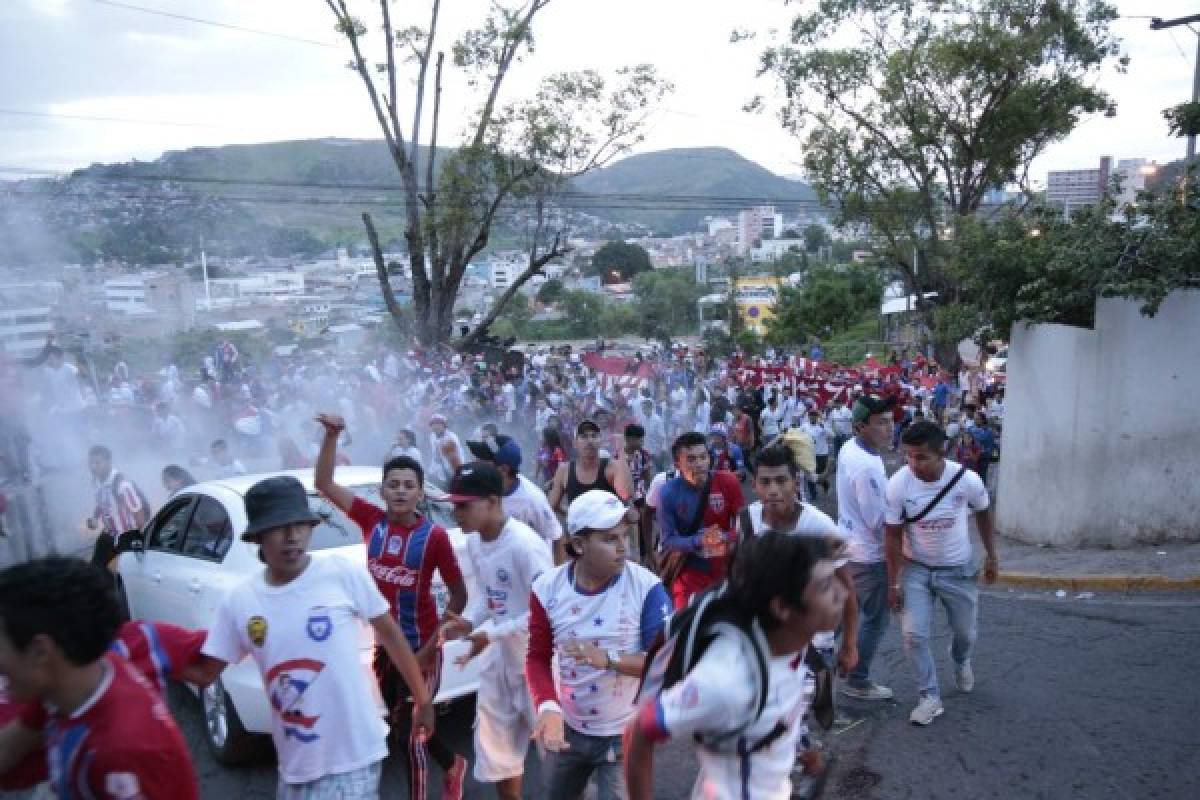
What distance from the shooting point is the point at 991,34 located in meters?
20.7

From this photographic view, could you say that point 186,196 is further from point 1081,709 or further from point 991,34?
point 1081,709

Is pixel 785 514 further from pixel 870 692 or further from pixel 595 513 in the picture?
pixel 870 692

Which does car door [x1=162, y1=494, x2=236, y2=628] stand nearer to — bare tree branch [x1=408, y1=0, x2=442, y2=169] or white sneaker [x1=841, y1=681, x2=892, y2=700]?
white sneaker [x1=841, y1=681, x2=892, y2=700]

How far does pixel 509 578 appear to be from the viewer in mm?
4098

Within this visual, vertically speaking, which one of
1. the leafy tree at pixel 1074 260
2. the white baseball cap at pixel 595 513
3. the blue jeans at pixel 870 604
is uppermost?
the leafy tree at pixel 1074 260

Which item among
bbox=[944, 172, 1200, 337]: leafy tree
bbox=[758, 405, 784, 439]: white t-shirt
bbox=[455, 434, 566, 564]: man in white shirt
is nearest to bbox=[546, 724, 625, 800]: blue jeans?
bbox=[455, 434, 566, 564]: man in white shirt

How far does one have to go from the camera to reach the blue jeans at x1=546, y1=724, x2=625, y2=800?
3297 millimetres

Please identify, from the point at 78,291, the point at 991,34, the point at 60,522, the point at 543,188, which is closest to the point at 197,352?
the point at 78,291

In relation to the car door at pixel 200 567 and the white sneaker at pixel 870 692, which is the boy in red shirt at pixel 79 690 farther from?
the white sneaker at pixel 870 692

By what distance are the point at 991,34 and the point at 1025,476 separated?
49.5 feet

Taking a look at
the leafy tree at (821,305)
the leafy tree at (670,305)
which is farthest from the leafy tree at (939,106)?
the leafy tree at (670,305)

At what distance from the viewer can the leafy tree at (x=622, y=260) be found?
4350 inches

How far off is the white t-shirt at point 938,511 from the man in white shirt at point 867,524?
15cm

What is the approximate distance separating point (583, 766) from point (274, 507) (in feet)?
4.66
